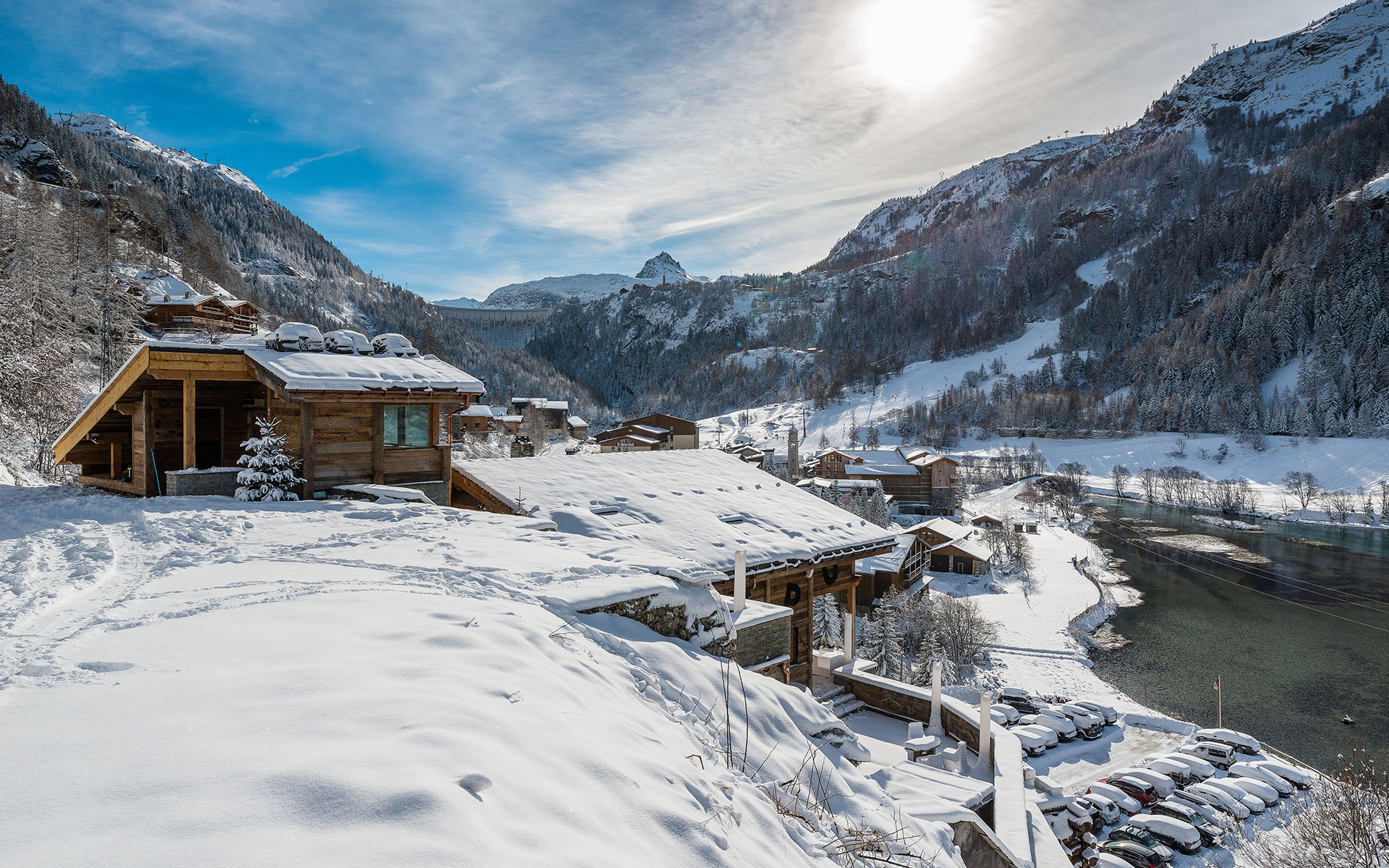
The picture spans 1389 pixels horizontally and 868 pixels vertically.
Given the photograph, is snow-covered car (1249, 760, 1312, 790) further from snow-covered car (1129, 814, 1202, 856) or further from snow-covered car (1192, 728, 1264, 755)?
snow-covered car (1129, 814, 1202, 856)

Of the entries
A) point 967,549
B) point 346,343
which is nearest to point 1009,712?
point 967,549

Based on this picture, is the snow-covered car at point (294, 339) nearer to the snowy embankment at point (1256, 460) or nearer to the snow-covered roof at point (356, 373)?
the snow-covered roof at point (356, 373)

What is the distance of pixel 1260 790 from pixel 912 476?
42360 millimetres

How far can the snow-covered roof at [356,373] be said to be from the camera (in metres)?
9.48

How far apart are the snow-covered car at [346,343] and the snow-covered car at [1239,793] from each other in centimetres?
2519

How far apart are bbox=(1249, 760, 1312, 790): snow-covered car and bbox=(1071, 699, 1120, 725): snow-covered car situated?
3.84 metres

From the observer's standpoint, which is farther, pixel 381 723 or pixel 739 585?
pixel 739 585

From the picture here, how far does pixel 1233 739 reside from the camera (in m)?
21.0

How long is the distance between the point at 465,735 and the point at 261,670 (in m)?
1.28

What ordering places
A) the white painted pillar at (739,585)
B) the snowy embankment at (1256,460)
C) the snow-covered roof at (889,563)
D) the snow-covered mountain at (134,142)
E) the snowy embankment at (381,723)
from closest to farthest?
the snowy embankment at (381,723) < the white painted pillar at (739,585) < the snow-covered roof at (889,563) < the snowy embankment at (1256,460) < the snow-covered mountain at (134,142)

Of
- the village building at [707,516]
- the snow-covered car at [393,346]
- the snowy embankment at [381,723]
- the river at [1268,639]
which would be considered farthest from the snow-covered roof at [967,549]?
the snowy embankment at [381,723]

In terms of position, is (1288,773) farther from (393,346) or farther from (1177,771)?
(393,346)

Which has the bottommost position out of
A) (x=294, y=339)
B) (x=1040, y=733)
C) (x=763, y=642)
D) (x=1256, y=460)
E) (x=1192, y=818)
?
(x=1192, y=818)

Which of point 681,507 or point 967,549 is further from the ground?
point 681,507
